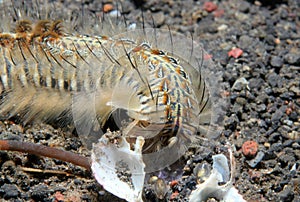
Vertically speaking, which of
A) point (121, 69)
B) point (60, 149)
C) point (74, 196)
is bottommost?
point (74, 196)

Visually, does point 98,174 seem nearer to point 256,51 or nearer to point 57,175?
point 57,175

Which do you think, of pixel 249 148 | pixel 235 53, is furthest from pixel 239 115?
pixel 235 53

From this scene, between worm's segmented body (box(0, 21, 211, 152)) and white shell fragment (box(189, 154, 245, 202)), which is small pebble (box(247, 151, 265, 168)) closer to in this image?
white shell fragment (box(189, 154, 245, 202))

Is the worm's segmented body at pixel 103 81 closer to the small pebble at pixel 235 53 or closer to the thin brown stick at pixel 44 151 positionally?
the thin brown stick at pixel 44 151

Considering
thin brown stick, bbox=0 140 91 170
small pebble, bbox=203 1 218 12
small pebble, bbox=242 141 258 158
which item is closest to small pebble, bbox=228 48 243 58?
small pebble, bbox=203 1 218 12

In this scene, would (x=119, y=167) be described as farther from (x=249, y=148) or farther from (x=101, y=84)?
(x=249, y=148)

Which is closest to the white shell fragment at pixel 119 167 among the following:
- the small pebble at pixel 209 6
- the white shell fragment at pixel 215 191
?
the white shell fragment at pixel 215 191

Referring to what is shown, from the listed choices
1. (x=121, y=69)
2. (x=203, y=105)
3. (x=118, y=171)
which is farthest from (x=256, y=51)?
(x=118, y=171)
